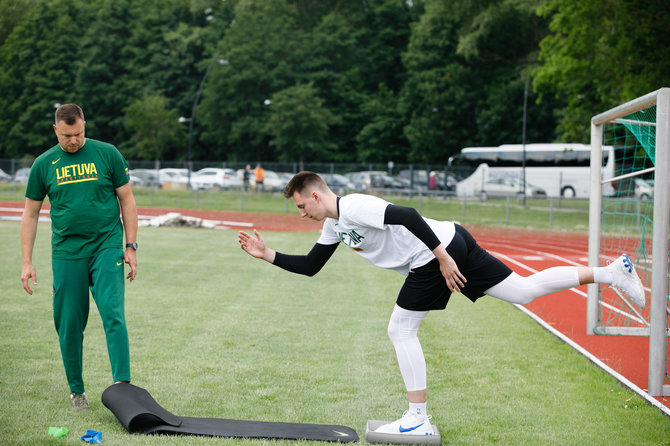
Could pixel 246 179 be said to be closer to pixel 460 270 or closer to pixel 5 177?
pixel 5 177

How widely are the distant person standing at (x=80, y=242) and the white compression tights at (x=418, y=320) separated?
192 centimetres

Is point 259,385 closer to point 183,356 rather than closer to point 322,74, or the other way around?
point 183,356

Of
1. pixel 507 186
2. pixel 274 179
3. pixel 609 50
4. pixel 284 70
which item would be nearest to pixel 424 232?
pixel 609 50

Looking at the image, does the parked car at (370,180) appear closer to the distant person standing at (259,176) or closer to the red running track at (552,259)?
the distant person standing at (259,176)

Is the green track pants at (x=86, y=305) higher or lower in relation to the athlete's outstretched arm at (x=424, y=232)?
lower

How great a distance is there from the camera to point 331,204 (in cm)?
458

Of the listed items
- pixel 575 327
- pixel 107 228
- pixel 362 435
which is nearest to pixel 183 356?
pixel 107 228

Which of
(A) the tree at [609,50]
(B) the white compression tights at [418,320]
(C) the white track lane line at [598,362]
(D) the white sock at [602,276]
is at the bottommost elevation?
(C) the white track lane line at [598,362]

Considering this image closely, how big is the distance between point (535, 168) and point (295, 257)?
4437 centimetres

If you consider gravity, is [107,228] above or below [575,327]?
above

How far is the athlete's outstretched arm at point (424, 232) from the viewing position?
14.2 ft

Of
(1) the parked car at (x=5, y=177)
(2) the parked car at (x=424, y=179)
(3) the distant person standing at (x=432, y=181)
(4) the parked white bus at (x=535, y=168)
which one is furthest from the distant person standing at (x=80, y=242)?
(1) the parked car at (x=5, y=177)

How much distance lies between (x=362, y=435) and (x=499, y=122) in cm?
5240

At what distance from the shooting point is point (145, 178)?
37.9m
